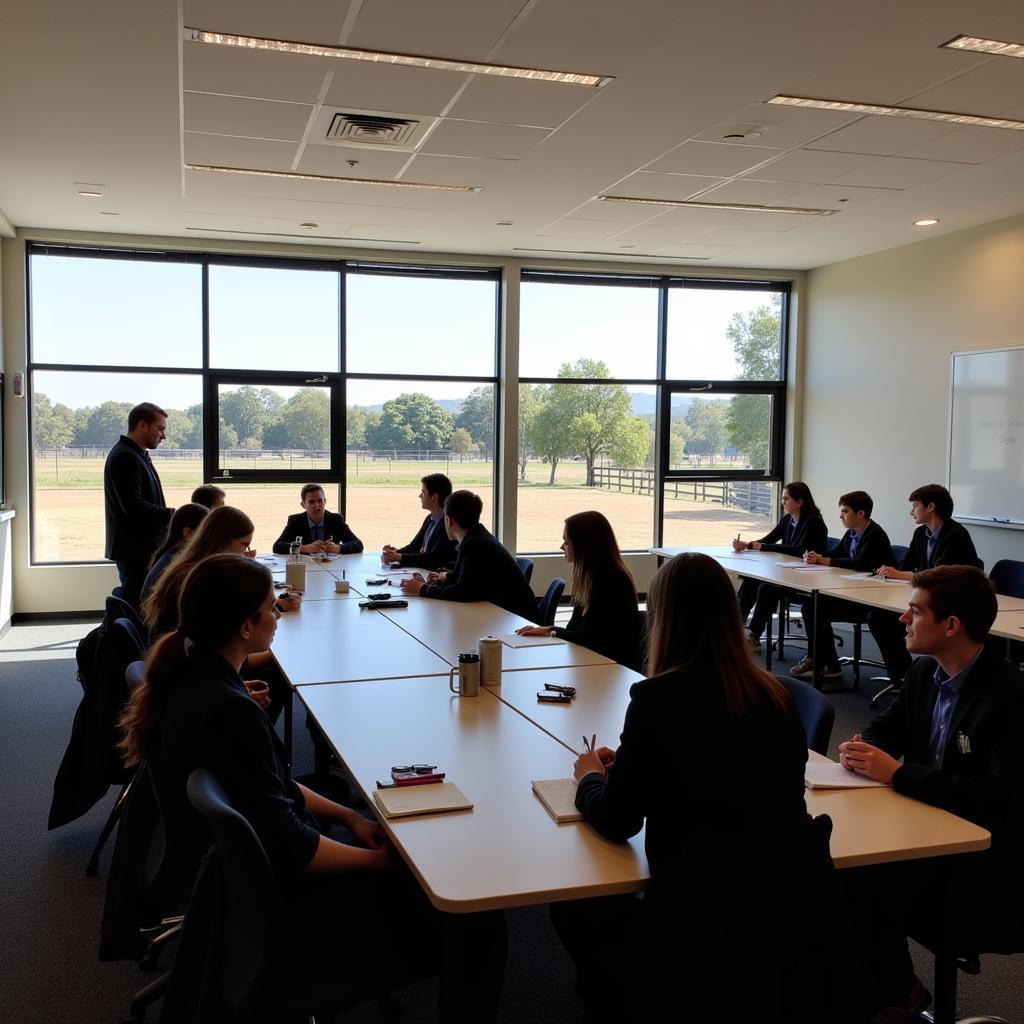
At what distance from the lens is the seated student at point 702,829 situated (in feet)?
5.48

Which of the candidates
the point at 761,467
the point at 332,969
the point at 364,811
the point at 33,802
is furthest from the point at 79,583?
the point at 332,969

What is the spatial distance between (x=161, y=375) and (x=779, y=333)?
607 cm

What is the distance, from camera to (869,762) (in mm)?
2371

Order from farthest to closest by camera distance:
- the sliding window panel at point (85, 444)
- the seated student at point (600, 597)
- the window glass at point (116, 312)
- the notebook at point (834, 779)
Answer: the sliding window panel at point (85, 444) → the window glass at point (116, 312) → the seated student at point (600, 597) → the notebook at point (834, 779)

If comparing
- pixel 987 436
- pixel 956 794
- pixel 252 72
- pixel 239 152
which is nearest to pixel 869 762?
pixel 956 794

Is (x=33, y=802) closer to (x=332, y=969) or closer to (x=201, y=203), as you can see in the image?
(x=332, y=969)

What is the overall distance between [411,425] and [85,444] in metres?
2.88

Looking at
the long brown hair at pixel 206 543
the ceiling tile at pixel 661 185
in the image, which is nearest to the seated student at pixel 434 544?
the ceiling tile at pixel 661 185

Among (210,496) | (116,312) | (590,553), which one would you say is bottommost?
(590,553)

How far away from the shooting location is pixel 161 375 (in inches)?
332

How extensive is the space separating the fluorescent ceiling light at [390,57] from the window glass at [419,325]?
185 inches

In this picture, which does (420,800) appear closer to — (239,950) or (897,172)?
(239,950)

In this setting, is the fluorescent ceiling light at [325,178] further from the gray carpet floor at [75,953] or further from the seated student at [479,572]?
the gray carpet floor at [75,953]

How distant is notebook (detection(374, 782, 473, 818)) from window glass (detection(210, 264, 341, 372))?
7.00m
